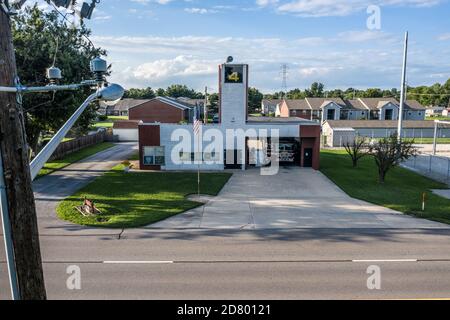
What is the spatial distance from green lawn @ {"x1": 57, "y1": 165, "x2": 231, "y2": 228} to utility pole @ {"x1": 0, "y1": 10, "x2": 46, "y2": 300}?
38.9 feet

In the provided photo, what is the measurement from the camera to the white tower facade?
103 feet

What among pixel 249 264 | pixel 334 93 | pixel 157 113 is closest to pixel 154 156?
pixel 249 264

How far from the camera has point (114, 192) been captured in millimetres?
22781

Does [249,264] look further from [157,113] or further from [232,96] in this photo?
[157,113]

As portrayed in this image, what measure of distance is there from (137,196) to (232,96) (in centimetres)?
1359

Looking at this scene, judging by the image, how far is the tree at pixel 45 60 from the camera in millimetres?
23656

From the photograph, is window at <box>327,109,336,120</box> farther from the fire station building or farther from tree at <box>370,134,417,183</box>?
tree at <box>370,134,417,183</box>

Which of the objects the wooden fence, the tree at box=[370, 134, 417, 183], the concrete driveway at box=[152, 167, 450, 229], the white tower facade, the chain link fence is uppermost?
the white tower facade

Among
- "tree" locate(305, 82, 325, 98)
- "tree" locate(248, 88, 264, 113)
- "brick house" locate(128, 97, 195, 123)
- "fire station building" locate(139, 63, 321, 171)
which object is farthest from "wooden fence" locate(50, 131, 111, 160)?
"tree" locate(305, 82, 325, 98)

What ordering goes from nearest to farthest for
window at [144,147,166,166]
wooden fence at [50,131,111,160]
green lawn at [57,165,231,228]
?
green lawn at [57,165,231,228], window at [144,147,166,166], wooden fence at [50,131,111,160]

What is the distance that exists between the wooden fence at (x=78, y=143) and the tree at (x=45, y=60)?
880 cm

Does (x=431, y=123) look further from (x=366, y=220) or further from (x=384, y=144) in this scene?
(x=366, y=220)

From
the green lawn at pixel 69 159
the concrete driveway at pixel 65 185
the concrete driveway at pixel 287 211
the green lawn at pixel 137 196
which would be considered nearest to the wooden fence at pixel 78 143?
the green lawn at pixel 69 159
